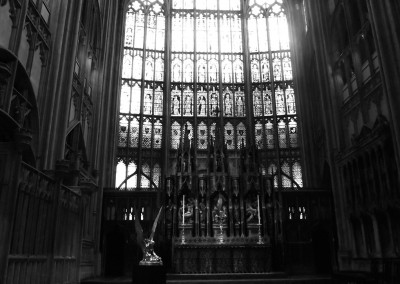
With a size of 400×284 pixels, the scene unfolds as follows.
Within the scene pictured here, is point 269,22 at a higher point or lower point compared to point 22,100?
higher

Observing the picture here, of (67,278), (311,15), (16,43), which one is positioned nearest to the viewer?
(67,278)

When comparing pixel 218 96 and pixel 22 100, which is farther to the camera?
pixel 218 96

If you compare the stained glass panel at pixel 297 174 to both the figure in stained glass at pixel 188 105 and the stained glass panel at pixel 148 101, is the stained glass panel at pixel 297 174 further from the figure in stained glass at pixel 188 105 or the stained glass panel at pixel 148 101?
the stained glass panel at pixel 148 101

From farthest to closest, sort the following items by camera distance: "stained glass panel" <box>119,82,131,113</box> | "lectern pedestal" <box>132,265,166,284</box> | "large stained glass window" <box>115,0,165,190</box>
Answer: "stained glass panel" <box>119,82,131,113</box> → "large stained glass window" <box>115,0,165,190</box> → "lectern pedestal" <box>132,265,166,284</box>

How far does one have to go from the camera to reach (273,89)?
25.2 metres

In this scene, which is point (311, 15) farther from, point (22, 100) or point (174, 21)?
point (22, 100)

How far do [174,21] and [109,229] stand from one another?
15782 mm

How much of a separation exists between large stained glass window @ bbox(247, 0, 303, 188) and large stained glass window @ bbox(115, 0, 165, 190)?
6.50 m

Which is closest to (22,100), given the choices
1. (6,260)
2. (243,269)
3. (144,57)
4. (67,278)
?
(67,278)

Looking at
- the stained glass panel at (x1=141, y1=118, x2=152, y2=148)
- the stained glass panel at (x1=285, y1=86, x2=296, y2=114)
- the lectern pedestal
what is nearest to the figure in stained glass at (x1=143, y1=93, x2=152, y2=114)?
the stained glass panel at (x1=141, y1=118, x2=152, y2=148)

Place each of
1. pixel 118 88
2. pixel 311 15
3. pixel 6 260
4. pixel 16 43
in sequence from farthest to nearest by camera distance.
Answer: pixel 118 88 < pixel 311 15 < pixel 16 43 < pixel 6 260

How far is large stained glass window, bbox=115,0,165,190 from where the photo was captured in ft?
76.0

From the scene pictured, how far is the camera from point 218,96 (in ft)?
83.1

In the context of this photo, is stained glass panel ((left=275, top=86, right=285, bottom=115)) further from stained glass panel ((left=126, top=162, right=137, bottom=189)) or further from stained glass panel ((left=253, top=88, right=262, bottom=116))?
stained glass panel ((left=126, top=162, right=137, bottom=189))
